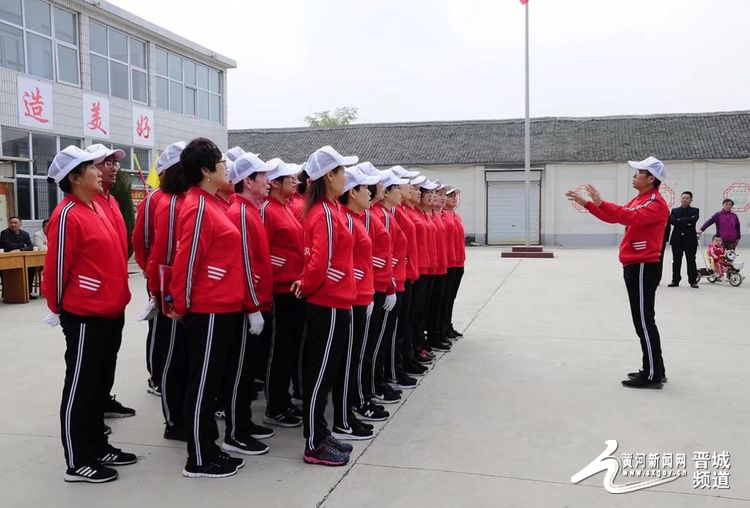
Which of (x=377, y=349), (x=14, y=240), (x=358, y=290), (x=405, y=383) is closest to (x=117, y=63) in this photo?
(x=14, y=240)

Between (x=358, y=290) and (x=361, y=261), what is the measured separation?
176mm

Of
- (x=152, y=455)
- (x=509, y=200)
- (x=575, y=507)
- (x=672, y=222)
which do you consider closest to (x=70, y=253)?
(x=152, y=455)

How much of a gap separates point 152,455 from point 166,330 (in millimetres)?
878

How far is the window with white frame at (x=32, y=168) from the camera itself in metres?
15.5

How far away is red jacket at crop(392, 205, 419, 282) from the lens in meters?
5.66

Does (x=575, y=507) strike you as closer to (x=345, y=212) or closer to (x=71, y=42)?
(x=345, y=212)

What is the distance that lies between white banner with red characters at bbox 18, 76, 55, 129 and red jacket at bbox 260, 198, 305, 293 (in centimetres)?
1334

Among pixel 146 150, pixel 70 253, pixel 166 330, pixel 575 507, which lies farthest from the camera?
pixel 146 150

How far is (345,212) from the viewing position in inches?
163

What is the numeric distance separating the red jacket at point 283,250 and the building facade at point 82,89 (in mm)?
9848

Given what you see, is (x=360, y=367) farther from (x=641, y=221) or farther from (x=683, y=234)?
(x=683, y=234)

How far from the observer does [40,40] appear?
16.0 meters

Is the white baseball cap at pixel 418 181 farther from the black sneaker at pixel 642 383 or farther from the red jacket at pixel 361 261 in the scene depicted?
the black sneaker at pixel 642 383

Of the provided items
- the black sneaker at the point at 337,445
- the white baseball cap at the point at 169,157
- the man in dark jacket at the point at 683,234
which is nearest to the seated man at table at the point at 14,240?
the white baseball cap at the point at 169,157
